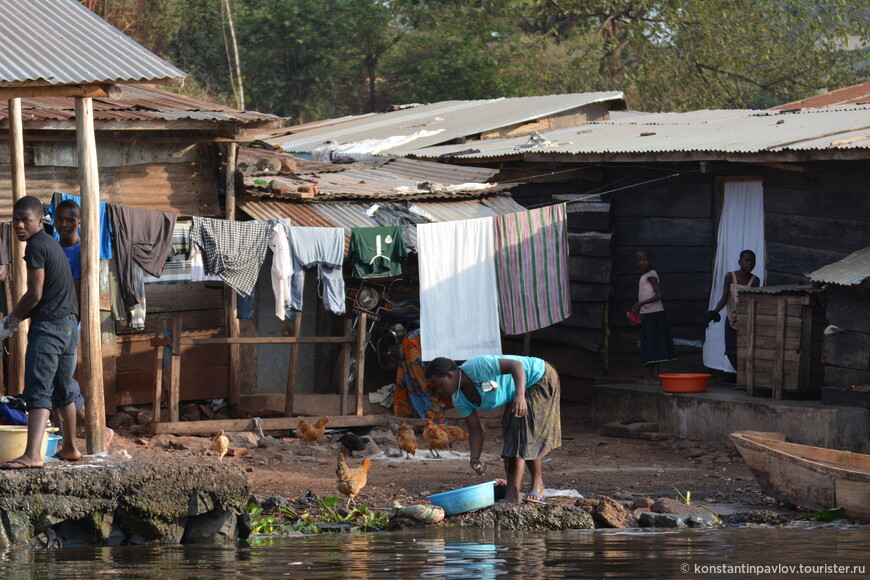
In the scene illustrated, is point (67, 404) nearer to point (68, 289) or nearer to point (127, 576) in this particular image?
point (68, 289)

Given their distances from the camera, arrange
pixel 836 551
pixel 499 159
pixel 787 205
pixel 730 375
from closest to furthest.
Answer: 1. pixel 836 551
2. pixel 787 205
3. pixel 730 375
4. pixel 499 159

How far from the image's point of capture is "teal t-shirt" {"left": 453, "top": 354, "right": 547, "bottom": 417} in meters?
8.94

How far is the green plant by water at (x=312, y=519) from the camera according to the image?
8820mm

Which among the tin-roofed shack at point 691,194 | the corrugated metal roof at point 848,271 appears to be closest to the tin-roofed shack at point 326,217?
the tin-roofed shack at point 691,194

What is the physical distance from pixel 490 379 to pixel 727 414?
4906 mm

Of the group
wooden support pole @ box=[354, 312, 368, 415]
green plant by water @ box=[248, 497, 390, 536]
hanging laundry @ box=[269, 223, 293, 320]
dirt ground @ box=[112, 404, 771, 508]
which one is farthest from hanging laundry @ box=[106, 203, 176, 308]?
green plant by water @ box=[248, 497, 390, 536]

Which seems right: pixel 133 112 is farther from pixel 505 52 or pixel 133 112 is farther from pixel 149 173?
pixel 505 52

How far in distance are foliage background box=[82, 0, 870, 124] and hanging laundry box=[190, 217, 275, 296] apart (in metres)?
15.4

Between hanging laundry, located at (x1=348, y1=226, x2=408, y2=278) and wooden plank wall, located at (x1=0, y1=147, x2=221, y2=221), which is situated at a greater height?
wooden plank wall, located at (x1=0, y1=147, x2=221, y2=221)

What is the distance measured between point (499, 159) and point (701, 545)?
8813 mm

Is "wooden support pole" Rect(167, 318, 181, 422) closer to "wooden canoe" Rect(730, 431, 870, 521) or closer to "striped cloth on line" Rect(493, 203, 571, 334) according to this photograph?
"striped cloth on line" Rect(493, 203, 571, 334)

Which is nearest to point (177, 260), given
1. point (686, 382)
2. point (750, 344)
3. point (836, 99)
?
point (686, 382)

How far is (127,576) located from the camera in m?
6.82

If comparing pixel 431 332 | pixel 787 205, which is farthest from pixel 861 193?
pixel 431 332
